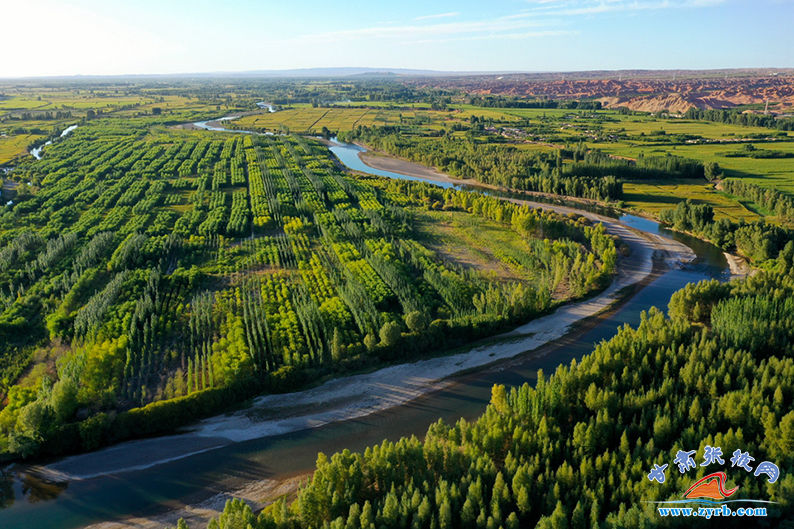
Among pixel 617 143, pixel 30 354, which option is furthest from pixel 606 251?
pixel 617 143

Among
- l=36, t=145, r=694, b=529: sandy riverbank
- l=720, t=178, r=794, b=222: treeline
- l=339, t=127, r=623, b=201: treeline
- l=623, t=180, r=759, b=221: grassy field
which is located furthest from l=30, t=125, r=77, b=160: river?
l=720, t=178, r=794, b=222: treeline

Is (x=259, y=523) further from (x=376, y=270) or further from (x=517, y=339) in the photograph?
(x=376, y=270)

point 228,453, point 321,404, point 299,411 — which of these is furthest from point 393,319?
point 228,453

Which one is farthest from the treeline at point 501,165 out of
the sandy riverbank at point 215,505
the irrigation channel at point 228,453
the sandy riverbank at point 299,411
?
the sandy riverbank at point 215,505

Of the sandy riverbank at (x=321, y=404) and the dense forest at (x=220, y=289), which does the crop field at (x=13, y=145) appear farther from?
the sandy riverbank at (x=321, y=404)

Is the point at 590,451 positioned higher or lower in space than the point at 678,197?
lower

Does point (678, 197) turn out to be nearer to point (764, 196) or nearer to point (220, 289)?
point (764, 196)

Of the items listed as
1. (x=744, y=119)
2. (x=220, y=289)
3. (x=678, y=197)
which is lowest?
(x=220, y=289)
